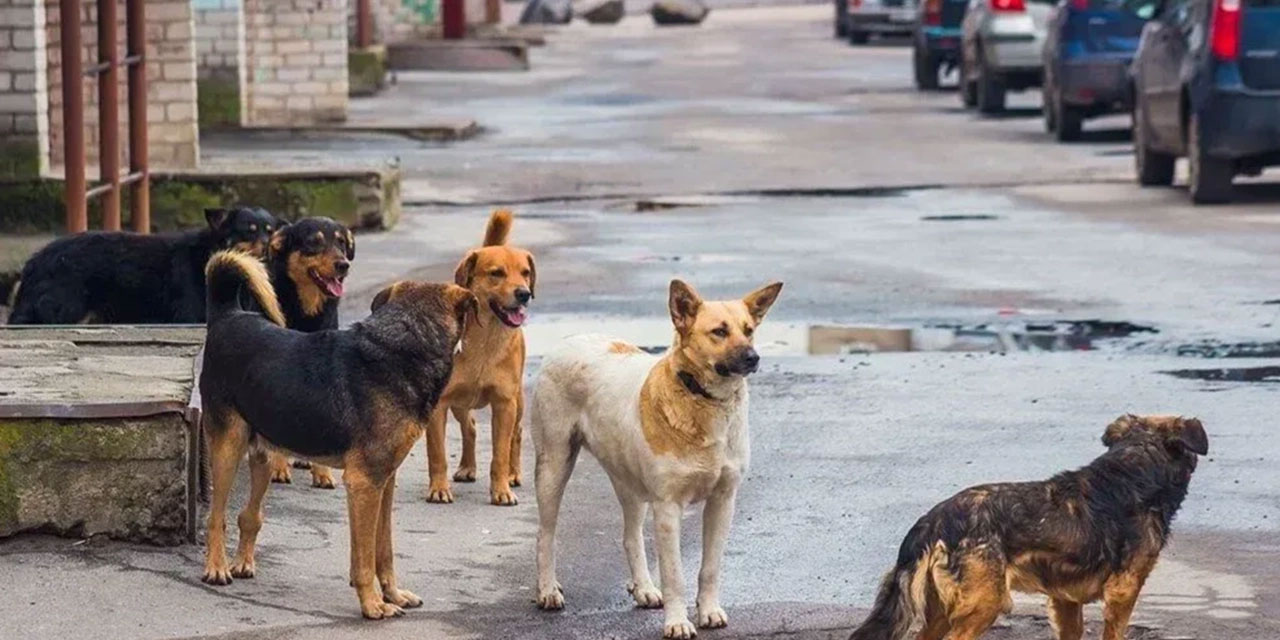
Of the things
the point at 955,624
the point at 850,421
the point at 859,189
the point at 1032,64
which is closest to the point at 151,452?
the point at 955,624

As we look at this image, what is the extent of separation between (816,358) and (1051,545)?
18.5 ft

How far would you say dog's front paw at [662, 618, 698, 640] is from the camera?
295 inches

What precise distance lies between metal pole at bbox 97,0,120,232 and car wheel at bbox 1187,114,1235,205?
7.63m

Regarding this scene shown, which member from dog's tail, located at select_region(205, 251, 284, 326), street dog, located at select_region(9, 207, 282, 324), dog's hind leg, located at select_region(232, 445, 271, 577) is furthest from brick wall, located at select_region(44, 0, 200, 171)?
dog's hind leg, located at select_region(232, 445, 271, 577)

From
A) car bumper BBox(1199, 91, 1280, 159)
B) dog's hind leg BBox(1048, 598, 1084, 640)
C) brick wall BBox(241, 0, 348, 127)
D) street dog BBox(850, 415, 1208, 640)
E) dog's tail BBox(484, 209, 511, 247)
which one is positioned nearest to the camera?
street dog BBox(850, 415, 1208, 640)

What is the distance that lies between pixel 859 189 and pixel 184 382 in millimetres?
12772

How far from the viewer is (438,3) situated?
129 ft

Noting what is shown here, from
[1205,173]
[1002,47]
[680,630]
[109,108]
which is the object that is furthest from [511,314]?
[1002,47]

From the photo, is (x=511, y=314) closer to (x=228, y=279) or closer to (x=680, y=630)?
(x=228, y=279)

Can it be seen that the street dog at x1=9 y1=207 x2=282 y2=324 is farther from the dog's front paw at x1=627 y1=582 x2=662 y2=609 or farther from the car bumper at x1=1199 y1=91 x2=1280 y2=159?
the car bumper at x1=1199 y1=91 x2=1280 y2=159

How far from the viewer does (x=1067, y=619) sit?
716 centimetres

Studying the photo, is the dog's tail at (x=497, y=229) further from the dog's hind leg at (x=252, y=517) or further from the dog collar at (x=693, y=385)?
the dog collar at (x=693, y=385)

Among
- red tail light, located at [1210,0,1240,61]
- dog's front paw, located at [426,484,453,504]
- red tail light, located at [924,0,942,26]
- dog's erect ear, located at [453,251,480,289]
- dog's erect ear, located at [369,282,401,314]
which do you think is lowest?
dog's front paw, located at [426,484,453,504]

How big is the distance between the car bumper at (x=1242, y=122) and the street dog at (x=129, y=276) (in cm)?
914
